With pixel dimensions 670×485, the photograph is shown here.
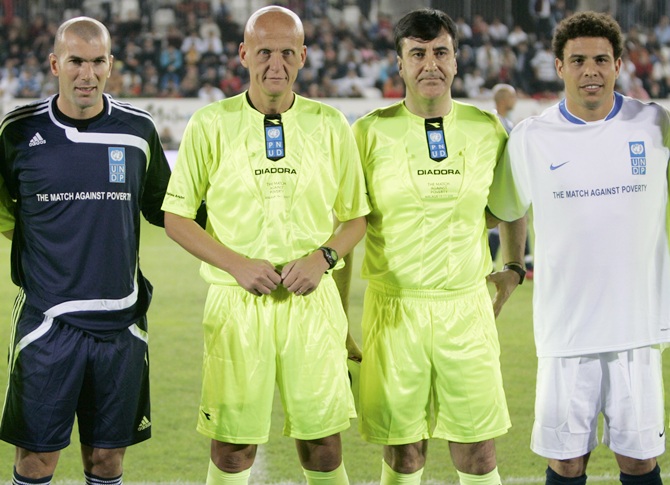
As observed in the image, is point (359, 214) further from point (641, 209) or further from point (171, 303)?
point (171, 303)

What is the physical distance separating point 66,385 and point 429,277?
1356mm

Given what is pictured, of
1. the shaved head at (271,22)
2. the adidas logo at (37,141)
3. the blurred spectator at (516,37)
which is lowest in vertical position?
the adidas logo at (37,141)

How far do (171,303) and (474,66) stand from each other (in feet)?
45.0

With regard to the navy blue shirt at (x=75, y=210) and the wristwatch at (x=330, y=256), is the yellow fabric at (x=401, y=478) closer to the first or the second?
the wristwatch at (x=330, y=256)

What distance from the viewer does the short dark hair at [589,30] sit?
11.1ft

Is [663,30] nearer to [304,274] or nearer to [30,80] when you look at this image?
[30,80]

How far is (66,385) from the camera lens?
338 cm

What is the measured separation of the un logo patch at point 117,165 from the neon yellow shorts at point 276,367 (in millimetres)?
555

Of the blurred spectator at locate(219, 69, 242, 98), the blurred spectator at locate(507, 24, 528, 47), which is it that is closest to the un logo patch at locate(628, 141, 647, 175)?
the blurred spectator at locate(219, 69, 242, 98)

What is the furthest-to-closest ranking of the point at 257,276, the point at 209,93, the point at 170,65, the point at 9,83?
the point at 170,65 < the point at 209,93 < the point at 9,83 < the point at 257,276

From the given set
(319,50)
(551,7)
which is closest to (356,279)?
(319,50)

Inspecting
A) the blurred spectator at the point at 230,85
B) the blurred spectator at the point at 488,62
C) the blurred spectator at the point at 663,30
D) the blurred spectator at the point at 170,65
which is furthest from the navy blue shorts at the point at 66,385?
the blurred spectator at the point at 663,30

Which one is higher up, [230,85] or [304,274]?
[230,85]

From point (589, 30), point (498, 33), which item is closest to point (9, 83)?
point (498, 33)
